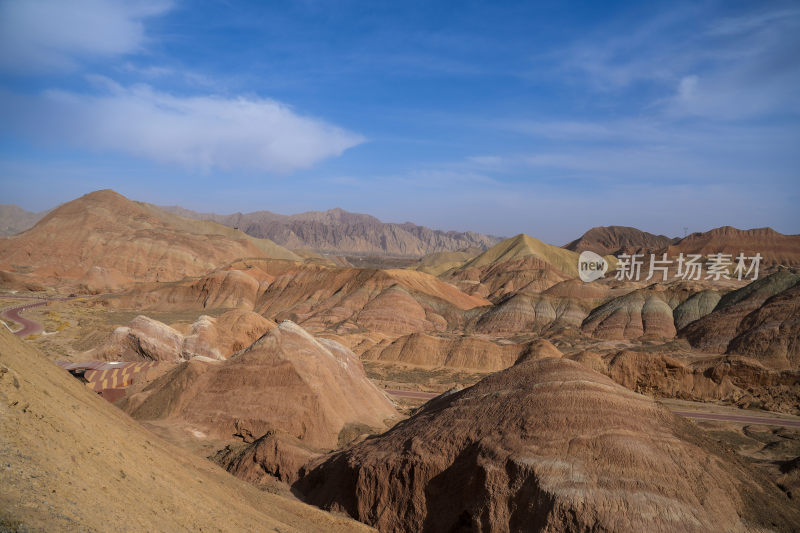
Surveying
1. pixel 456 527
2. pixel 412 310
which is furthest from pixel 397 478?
pixel 412 310

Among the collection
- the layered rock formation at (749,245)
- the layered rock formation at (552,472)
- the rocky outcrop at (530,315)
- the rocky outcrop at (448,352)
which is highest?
the layered rock formation at (749,245)

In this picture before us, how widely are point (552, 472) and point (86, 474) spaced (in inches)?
369

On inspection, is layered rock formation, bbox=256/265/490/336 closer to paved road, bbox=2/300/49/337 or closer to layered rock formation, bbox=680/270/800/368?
paved road, bbox=2/300/49/337

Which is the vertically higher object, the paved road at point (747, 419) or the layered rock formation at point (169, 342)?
the layered rock formation at point (169, 342)

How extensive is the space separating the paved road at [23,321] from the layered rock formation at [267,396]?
89.0 feet

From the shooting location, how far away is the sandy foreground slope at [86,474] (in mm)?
6371

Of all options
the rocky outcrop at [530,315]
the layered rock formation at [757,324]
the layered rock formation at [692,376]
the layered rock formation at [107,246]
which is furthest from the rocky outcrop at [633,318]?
the layered rock formation at [107,246]

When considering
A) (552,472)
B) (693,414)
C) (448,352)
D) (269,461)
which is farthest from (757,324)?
(269,461)

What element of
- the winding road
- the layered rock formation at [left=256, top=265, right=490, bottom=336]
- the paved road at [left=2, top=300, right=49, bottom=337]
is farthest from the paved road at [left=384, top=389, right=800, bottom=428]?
the paved road at [left=2, top=300, right=49, bottom=337]

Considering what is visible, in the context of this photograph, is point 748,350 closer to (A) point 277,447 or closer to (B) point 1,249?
(A) point 277,447

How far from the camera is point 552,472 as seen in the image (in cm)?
1141

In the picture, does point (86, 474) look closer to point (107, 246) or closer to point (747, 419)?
point (747, 419)

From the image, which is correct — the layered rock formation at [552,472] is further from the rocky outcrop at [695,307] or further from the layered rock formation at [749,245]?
the layered rock formation at [749,245]

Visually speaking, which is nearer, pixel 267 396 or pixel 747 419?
pixel 267 396
